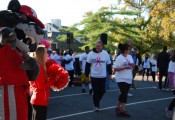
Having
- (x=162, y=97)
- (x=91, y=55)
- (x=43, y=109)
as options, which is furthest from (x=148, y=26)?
(x=43, y=109)

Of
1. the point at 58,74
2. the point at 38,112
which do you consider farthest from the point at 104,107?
the point at 58,74

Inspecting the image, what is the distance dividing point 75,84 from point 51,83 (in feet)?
39.4

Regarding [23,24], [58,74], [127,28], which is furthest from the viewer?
[127,28]

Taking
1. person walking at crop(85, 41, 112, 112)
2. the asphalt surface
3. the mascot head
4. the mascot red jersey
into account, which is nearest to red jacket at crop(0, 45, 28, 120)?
the mascot red jersey

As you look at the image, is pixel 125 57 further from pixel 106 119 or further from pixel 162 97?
pixel 162 97

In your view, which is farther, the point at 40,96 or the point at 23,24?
the point at 40,96

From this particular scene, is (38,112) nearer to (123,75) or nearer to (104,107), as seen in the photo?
(123,75)

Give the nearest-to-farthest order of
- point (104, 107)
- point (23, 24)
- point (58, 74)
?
1. point (23, 24)
2. point (58, 74)
3. point (104, 107)

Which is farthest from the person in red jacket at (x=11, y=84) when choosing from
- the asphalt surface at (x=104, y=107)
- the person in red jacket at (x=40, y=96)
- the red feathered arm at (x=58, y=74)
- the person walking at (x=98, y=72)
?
the person walking at (x=98, y=72)

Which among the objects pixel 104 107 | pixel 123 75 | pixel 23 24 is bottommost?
pixel 104 107

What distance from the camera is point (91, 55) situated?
32.5 feet

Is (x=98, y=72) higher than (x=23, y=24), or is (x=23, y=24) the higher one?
(x=23, y=24)

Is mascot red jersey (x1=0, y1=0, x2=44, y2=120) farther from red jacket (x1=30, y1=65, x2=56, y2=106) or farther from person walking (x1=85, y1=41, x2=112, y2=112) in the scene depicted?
person walking (x1=85, y1=41, x2=112, y2=112)

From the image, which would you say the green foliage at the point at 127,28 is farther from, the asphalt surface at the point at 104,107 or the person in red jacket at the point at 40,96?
the person in red jacket at the point at 40,96
